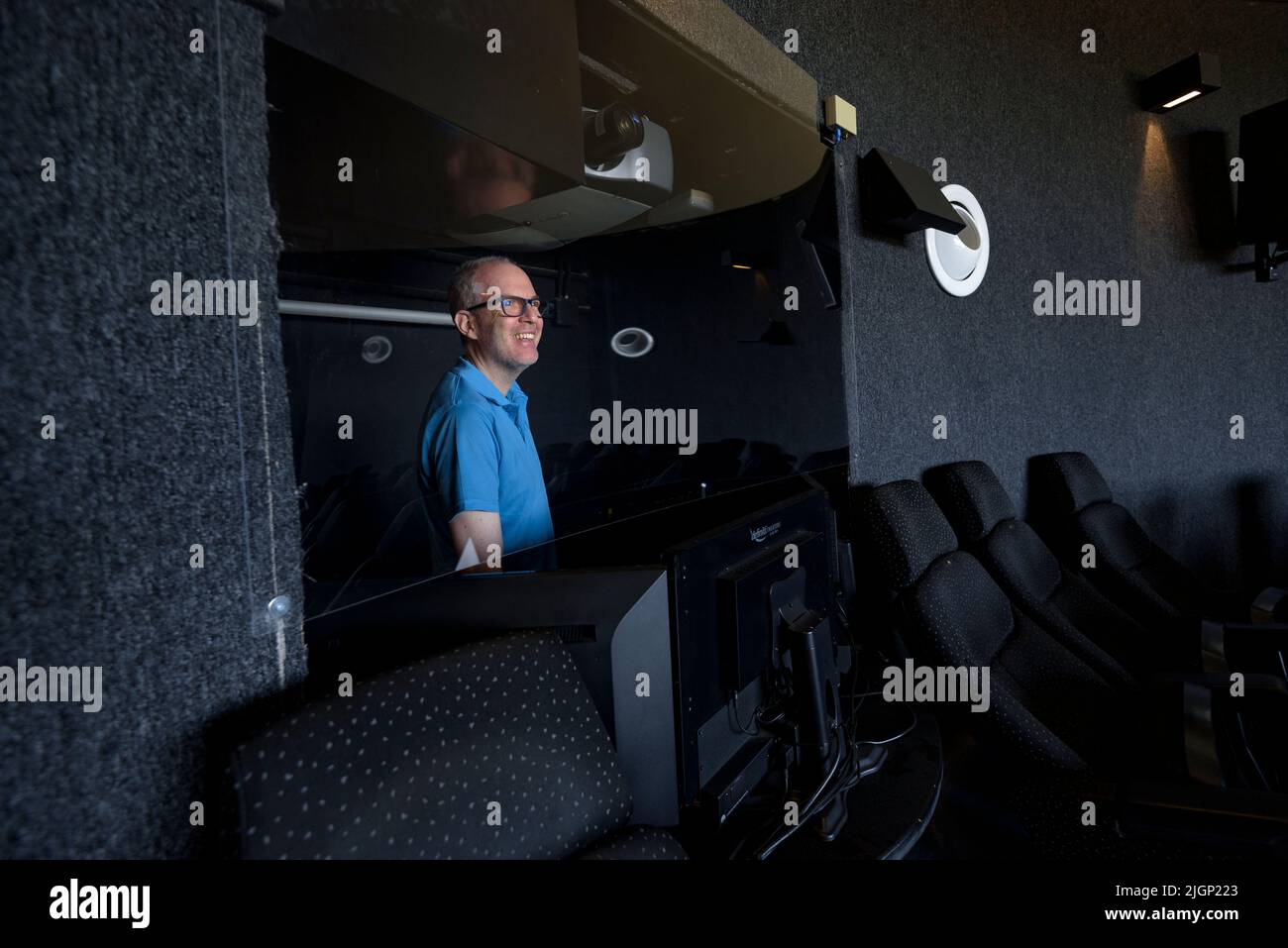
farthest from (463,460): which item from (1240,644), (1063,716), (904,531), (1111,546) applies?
(1111,546)

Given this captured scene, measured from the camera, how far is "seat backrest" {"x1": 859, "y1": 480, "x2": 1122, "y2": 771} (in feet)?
3.37

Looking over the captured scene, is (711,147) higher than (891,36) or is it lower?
lower

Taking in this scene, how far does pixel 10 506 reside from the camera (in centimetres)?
34

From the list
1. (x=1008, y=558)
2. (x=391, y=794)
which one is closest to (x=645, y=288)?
(x=391, y=794)

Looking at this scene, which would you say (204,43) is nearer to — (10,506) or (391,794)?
(10,506)

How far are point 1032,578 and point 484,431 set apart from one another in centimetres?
134

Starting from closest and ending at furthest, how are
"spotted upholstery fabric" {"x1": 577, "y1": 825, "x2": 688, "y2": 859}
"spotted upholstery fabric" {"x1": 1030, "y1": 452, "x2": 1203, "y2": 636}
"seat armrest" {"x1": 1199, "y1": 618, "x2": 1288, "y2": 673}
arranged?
"spotted upholstery fabric" {"x1": 577, "y1": 825, "x2": 688, "y2": 859}, "seat armrest" {"x1": 1199, "y1": 618, "x2": 1288, "y2": 673}, "spotted upholstery fabric" {"x1": 1030, "y1": 452, "x2": 1203, "y2": 636}

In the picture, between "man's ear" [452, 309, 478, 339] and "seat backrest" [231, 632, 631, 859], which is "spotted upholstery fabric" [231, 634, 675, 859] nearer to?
"seat backrest" [231, 632, 631, 859]

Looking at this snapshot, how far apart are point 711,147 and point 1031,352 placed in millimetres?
1382

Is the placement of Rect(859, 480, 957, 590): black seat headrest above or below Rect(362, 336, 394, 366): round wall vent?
below

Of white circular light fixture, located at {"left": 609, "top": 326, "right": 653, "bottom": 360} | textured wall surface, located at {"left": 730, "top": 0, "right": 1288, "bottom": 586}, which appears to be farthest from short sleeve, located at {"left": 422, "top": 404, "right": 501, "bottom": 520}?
textured wall surface, located at {"left": 730, "top": 0, "right": 1288, "bottom": 586}

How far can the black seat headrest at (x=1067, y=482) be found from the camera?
180 cm

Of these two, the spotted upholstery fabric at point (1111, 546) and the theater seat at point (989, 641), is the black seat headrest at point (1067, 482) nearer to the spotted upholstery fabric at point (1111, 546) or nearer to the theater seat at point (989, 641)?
the spotted upholstery fabric at point (1111, 546)

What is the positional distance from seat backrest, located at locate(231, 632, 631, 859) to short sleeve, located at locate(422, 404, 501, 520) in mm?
131
